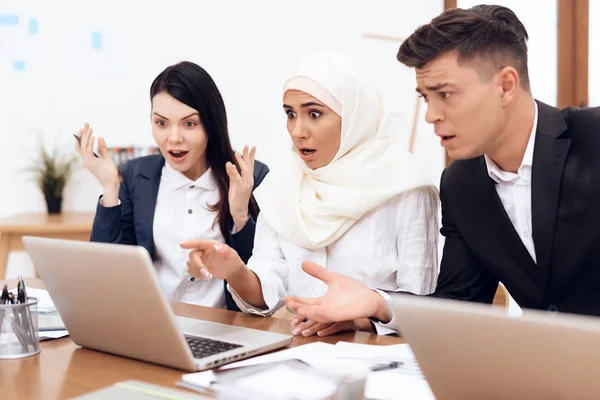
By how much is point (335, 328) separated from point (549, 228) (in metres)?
0.55

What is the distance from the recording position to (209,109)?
216 cm

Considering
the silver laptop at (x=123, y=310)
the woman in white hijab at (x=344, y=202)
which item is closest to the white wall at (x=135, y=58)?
the woman in white hijab at (x=344, y=202)

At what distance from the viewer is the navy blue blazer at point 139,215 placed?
6.88 feet

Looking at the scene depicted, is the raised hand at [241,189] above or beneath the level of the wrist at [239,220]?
above

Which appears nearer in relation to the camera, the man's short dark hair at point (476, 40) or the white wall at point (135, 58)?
the man's short dark hair at point (476, 40)

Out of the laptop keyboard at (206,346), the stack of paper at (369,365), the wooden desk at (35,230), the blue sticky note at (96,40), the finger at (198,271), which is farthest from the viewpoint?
the blue sticky note at (96,40)

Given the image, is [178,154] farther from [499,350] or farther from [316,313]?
[499,350]

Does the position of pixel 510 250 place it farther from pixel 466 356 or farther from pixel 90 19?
pixel 90 19

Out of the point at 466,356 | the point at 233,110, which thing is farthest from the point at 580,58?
the point at 466,356

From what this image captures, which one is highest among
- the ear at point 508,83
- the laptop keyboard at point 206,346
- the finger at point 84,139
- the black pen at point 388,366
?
the ear at point 508,83

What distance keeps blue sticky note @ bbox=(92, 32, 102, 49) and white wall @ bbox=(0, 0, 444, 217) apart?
18 mm

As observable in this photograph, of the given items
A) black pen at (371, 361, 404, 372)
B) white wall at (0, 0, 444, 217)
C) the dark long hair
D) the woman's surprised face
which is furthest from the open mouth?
white wall at (0, 0, 444, 217)

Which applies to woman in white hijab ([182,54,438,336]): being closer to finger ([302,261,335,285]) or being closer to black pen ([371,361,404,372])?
finger ([302,261,335,285])

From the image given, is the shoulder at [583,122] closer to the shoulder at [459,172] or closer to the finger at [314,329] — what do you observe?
the shoulder at [459,172]
